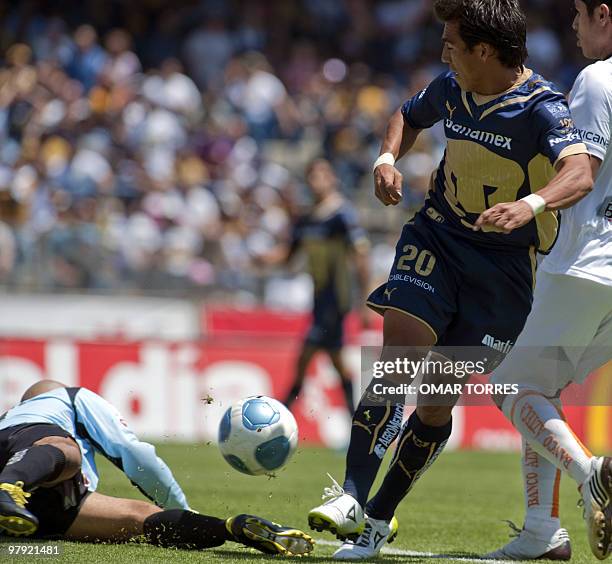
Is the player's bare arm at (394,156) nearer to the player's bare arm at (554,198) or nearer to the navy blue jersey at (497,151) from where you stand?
the navy blue jersey at (497,151)

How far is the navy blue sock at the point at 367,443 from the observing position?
5.25 metres

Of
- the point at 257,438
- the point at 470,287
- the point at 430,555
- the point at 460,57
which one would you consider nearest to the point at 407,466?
the point at 430,555

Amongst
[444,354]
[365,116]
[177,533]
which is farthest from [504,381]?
[365,116]

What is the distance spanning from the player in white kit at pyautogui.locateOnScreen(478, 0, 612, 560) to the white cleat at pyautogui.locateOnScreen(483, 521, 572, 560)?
61cm

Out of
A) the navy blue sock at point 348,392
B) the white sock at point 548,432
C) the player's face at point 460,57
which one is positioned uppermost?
the player's face at point 460,57

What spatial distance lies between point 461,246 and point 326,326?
259 inches

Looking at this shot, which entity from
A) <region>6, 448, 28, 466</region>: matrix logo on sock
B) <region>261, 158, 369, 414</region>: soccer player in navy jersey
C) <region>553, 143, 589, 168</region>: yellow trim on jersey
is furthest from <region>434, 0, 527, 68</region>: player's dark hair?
<region>261, 158, 369, 414</region>: soccer player in navy jersey

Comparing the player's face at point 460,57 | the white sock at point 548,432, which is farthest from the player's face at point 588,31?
the white sock at point 548,432

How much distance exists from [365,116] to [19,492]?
46.4 feet

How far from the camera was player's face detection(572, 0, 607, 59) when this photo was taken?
5.18 meters

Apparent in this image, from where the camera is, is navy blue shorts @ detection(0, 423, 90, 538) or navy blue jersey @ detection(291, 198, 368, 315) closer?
navy blue shorts @ detection(0, 423, 90, 538)

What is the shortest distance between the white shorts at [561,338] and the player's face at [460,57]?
3.16ft

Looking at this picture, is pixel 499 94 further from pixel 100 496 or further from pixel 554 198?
pixel 100 496

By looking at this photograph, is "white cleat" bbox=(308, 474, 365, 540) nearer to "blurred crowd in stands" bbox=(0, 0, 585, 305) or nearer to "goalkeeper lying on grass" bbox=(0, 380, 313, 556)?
"goalkeeper lying on grass" bbox=(0, 380, 313, 556)
